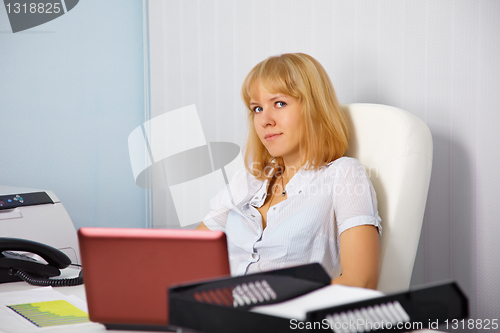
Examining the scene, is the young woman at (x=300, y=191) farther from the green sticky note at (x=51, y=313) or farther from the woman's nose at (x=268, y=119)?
the green sticky note at (x=51, y=313)

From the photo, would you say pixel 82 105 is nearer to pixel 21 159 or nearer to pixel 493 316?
pixel 21 159

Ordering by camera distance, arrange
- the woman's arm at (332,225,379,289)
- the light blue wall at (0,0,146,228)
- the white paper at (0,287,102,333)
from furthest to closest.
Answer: the light blue wall at (0,0,146,228) < the woman's arm at (332,225,379,289) < the white paper at (0,287,102,333)

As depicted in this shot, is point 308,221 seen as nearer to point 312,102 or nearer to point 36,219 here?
point 312,102

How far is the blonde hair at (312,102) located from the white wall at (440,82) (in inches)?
11.2

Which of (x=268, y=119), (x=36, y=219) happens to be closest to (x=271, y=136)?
(x=268, y=119)

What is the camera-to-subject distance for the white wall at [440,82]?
46.8 inches

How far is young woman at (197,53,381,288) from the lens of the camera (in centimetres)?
102

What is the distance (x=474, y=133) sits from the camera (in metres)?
1.21

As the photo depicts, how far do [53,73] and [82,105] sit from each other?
21 cm

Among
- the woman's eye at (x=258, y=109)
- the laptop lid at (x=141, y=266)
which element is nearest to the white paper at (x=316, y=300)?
the laptop lid at (x=141, y=266)

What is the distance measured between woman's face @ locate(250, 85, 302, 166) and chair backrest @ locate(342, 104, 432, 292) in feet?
0.88

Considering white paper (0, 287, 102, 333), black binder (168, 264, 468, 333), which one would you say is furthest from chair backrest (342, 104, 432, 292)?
white paper (0, 287, 102, 333)

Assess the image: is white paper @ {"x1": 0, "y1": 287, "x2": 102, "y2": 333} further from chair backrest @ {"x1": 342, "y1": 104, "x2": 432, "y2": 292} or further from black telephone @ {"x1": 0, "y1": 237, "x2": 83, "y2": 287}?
chair backrest @ {"x1": 342, "y1": 104, "x2": 432, "y2": 292}

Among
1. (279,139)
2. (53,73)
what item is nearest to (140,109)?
(53,73)
